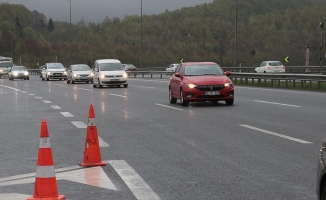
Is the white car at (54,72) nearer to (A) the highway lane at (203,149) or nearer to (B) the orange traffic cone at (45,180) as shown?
(A) the highway lane at (203,149)

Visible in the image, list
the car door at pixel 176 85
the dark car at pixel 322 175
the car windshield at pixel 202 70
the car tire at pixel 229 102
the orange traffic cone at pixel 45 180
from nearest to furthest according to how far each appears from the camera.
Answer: the dark car at pixel 322 175 < the orange traffic cone at pixel 45 180 < the car tire at pixel 229 102 < the car door at pixel 176 85 < the car windshield at pixel 202 70

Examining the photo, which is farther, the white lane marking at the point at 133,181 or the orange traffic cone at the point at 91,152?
the orange traffic cone at the point at 91,152

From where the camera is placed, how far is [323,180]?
563 centimetres

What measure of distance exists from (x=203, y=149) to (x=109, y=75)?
31.1 m

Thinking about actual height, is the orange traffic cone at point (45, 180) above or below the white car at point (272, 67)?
below

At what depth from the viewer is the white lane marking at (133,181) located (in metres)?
7.91

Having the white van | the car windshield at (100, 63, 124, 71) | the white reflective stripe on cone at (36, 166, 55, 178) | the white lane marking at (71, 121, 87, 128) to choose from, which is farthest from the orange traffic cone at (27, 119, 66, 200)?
the car windshield at (100, 63, 124, 71)

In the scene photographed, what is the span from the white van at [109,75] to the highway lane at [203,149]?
20.4 m

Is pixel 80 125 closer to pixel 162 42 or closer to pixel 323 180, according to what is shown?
pixel 323 180

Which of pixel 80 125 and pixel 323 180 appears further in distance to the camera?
pixel 80 125

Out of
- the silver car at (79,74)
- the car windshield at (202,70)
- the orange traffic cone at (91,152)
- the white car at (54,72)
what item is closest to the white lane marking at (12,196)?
the orange traffic cone at (91,152)

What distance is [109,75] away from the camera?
4284 cm

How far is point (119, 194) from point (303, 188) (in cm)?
204

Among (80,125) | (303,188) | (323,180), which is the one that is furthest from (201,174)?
(80,125)
